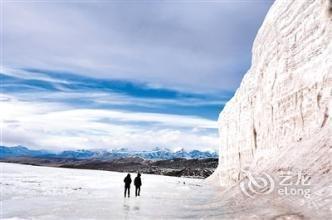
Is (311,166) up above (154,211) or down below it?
above

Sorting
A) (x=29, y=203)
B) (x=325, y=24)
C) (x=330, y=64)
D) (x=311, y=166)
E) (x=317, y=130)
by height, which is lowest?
(x=29, y=203)

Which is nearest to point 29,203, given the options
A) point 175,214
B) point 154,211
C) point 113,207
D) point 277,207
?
point 113,207

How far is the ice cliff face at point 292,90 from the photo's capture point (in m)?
21.1

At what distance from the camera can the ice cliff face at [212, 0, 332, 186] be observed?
69.3 feet

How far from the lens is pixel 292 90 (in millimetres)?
27391

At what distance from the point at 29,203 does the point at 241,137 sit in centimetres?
2559

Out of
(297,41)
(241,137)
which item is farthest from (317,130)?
(241,137)

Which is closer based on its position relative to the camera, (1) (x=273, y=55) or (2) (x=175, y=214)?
(2) (x=175, y=214)

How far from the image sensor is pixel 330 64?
72.1 ft

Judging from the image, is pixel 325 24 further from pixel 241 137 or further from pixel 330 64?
pixel 241 137

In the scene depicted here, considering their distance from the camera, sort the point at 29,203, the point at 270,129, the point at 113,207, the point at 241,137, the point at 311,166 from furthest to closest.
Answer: the point at 241,137 → the point at 270,129 → the point at 29,203 → the point at 113,207 → the point at 311,166

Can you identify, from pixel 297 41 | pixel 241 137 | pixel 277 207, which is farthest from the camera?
pixel 241 137

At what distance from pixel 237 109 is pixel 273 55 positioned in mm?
16457

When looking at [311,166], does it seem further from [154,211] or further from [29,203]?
[29,203]
